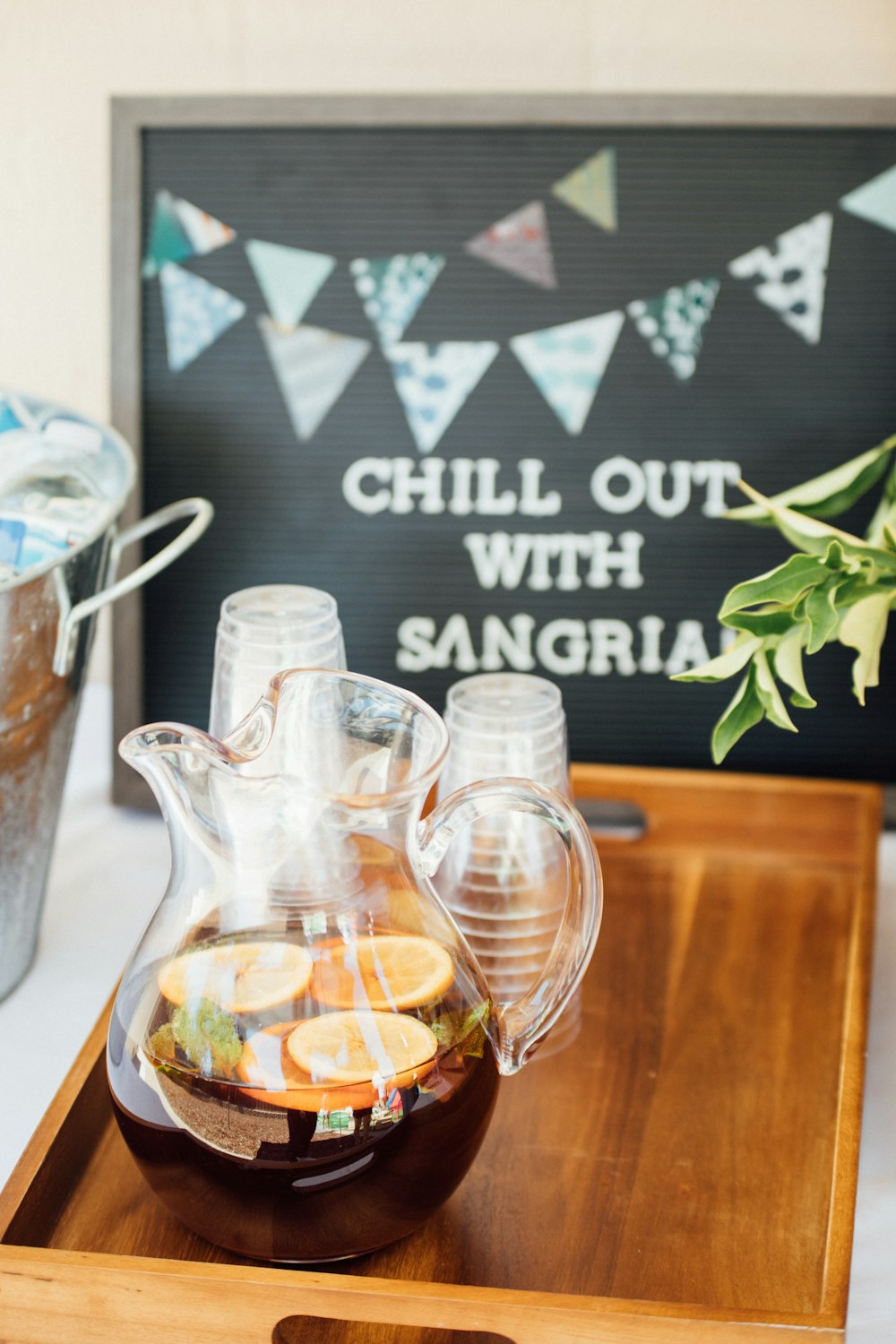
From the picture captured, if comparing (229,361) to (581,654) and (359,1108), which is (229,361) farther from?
(359,1108)

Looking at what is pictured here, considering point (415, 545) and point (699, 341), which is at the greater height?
point (699, 341)

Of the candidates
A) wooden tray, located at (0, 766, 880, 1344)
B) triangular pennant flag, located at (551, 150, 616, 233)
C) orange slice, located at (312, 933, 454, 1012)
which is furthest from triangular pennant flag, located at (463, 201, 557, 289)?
orange slice, located at (312, 933, 454, 1012)

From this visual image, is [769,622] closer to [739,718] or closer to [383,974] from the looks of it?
[739,718]

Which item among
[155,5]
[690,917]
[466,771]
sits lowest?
[690,917]

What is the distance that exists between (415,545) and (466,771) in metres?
0.25

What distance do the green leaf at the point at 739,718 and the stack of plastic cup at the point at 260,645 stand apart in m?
0.19

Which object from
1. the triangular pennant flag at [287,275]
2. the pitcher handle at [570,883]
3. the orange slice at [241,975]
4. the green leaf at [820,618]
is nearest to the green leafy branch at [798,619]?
the green leaf at [820,618]

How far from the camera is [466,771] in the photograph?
60 centimetres

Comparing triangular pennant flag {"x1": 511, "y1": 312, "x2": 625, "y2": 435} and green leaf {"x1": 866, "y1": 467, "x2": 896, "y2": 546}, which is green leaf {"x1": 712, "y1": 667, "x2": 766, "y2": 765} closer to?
green leaf {"x1": 866, "y1": 467, "x2": 896, "y2": 546}

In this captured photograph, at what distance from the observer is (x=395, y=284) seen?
2.58 ft

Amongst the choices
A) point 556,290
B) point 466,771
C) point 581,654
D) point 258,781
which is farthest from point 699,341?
point 258,781

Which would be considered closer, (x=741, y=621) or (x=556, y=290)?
(x=741, y=621)

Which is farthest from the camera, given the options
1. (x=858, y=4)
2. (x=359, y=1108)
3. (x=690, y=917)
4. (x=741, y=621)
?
(x=858, y=4)

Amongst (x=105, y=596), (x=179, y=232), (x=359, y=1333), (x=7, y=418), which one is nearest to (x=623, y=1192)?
(x=359, y=1333)
